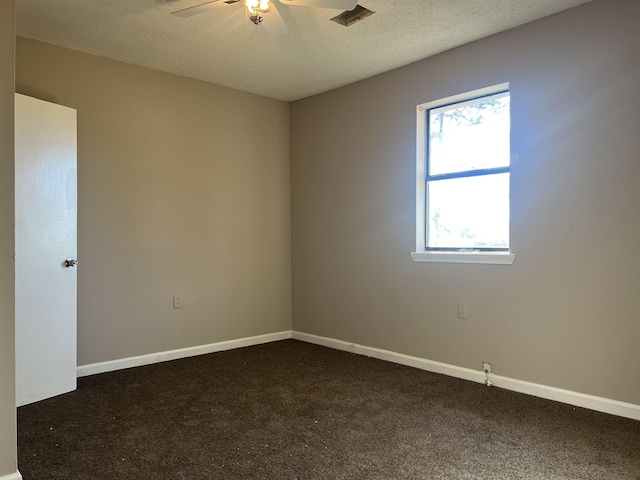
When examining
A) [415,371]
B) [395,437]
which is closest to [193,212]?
[415,371]

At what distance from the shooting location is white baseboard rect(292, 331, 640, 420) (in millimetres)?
2715

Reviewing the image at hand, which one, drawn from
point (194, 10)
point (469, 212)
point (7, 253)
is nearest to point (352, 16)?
point (194, 10)

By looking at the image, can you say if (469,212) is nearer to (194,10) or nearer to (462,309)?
(462,309)

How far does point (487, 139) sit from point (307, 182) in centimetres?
189

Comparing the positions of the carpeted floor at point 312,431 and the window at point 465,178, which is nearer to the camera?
the carpeted floor at point 312,431

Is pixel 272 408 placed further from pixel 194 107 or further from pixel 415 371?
pixel 194 107

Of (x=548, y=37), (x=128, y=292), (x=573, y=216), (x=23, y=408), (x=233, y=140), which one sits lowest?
(x=23, y=408)

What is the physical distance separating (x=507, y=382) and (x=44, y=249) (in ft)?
10.5

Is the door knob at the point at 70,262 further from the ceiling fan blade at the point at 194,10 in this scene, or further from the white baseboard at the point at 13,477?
the ceiling fan blade at the point at 194,10

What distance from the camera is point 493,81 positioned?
327cm

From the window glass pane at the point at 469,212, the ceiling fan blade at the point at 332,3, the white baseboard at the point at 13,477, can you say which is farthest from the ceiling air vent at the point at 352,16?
the white baseboard at the point at 13,477

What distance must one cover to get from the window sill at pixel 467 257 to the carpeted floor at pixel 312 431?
0.87 m

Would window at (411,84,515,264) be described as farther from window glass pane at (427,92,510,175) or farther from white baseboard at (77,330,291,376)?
white baseboard at (77,330,291,376)

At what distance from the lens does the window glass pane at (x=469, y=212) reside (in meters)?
A: 3.31
